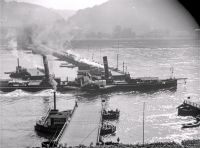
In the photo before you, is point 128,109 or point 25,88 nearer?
point 128,109

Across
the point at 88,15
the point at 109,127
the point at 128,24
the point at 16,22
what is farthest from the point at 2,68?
the point at 128,24

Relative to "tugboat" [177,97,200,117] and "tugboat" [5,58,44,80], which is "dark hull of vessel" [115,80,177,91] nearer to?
"tugboat" [177,97,200,117]

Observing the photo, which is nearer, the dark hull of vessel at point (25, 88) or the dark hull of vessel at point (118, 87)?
the dark hull of vessel at point (118, 87)

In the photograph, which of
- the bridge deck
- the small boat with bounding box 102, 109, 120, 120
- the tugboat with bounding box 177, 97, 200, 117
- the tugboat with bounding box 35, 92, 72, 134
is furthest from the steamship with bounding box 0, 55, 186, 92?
the tugboat with bounding box 35, 92, 72, 134

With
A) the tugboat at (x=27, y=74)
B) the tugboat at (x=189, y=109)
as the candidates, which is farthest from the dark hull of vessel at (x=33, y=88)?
the tugboat at (x=189, y=109)

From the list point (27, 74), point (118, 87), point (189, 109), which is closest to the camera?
point (189, 109)

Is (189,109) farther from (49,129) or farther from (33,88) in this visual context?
(33,88)

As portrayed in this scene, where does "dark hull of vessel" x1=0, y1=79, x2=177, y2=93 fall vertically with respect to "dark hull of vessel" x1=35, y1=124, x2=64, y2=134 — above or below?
above

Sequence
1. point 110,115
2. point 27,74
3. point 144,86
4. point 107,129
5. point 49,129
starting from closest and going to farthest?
point 107,129, point 49,129, point 110,115, point 144,86, point 27,74

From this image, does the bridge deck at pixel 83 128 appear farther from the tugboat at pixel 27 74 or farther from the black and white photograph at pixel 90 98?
the tugboat at pixel 27 74

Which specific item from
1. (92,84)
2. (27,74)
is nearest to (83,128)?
(92,84)
